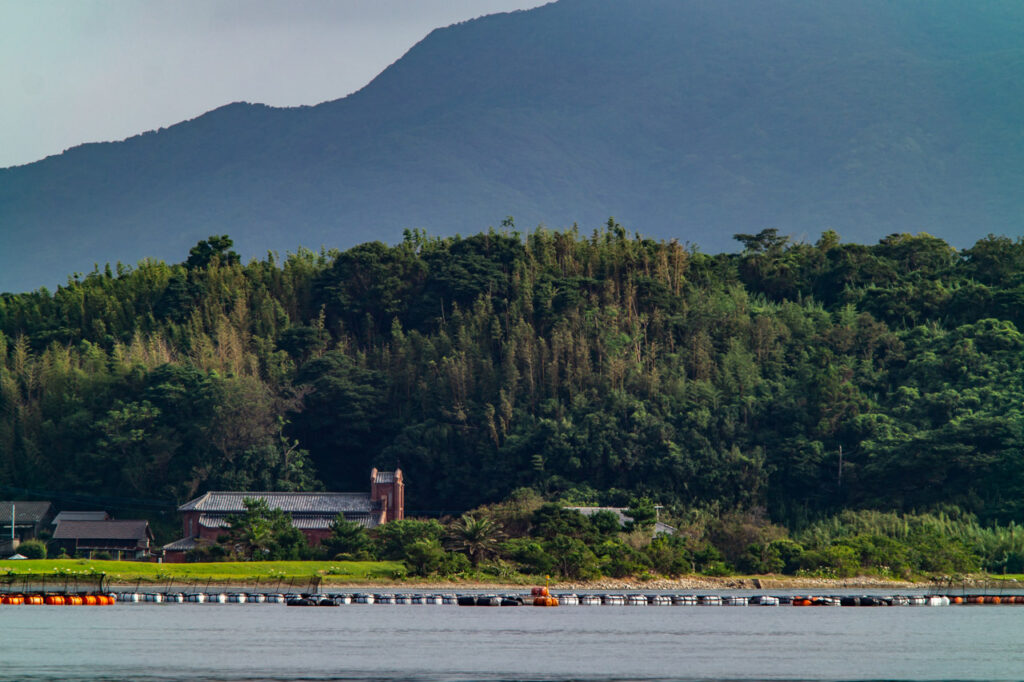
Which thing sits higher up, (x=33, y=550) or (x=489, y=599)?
(x=489, y=599)

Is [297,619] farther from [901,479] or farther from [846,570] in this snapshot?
[901,479]

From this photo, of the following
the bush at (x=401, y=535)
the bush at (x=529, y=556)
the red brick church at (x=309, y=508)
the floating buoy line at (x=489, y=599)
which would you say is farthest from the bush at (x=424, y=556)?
the red brick church at (x=309, y=508)

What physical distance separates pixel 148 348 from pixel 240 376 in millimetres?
8221

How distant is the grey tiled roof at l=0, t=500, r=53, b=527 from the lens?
7938 cm

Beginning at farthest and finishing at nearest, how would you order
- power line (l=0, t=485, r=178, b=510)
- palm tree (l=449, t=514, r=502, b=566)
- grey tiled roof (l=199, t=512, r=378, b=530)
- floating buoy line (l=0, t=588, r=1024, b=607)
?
power line (l=0, t=485, r=178, b=510)
grey tiled roof (l=199, t=512, r=378, b=530)
palm tree (l=449, t=514, r=502, b=566)
floating buoy line (l=0, t=588, r=1024, b=607)

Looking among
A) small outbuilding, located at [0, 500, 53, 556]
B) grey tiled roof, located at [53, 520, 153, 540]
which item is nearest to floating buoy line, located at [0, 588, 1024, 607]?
grey tiled roof, located at [53, 520, 153, 540]

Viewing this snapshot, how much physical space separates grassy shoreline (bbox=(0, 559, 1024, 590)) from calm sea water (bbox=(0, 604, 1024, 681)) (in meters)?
6.61

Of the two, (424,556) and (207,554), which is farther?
(207,554)

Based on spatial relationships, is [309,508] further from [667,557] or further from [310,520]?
[667,557]

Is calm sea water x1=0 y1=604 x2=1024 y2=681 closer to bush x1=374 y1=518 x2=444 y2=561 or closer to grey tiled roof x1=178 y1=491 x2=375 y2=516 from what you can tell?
bush x1=374 y1=518 x2=444 y2=561

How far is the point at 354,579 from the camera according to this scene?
59.7 metres

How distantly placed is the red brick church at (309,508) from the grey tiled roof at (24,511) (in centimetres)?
950

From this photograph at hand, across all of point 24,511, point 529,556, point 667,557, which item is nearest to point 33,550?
point 24,511

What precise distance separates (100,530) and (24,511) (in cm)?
759
